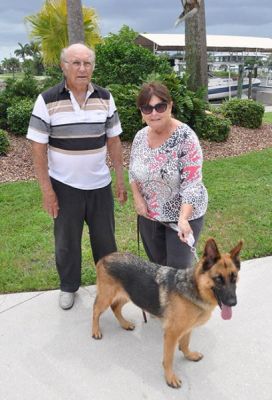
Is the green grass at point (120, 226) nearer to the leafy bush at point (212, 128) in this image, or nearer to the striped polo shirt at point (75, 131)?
the striped polo shirt at point (75, 131)

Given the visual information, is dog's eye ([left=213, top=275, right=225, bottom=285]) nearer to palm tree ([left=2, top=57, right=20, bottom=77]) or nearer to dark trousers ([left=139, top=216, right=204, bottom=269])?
dark trousers ([left=139, top=216, right=204, bottom=269])

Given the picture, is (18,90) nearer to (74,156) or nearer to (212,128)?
(212,128)

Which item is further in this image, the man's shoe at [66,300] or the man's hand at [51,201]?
the man's shoe at [66,300]

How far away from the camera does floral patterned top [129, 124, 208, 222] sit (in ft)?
9.81

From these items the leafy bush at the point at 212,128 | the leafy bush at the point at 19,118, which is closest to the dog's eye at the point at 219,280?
the leafy bush at the point at 212,128

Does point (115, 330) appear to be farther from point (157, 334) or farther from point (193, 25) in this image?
point (193, 25)

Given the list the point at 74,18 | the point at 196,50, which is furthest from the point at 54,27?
the point at 196,50

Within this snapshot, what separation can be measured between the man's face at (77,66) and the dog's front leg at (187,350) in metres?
2.10

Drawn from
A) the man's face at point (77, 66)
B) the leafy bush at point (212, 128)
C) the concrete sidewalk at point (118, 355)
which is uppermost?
the man's face at point (77, 66)

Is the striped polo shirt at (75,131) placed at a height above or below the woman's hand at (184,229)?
above

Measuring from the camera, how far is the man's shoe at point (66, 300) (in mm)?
3797

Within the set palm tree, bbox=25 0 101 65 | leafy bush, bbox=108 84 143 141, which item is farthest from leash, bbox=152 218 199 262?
palm tree, bbox=25 0 101 65

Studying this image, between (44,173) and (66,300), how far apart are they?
1265 millimetres

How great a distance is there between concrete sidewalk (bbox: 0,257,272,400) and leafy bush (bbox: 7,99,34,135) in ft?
19.2
